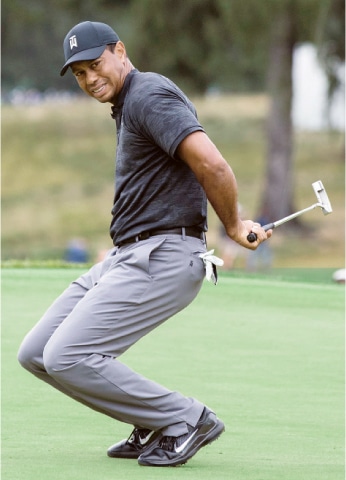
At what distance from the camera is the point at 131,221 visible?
17.1 ft

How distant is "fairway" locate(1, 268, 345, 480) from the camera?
496 centimetres

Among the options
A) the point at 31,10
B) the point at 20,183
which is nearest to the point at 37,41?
the point at 20,183

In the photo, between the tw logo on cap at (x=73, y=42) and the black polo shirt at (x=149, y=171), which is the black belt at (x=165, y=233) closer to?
the black polo shirt at (x=149, y=171)

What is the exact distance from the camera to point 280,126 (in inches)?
1265

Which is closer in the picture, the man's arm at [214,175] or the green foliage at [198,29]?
the man's arm at [214,175]

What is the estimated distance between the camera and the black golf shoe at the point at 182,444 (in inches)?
201

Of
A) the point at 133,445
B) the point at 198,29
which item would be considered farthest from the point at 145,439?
the point at 198,29

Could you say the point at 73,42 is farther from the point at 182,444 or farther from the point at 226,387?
the point at 226,387

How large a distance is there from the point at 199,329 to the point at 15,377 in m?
2.12

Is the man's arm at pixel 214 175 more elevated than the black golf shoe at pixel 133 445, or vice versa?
the man's arm at pixel 214 175

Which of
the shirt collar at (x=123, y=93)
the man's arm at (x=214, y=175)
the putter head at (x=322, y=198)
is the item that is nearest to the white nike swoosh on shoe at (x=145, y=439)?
the man's arm at (x=214, y=175)

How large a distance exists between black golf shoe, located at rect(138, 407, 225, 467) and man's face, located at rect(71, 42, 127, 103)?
1.45m

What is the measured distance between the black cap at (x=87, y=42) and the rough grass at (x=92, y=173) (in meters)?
25.7

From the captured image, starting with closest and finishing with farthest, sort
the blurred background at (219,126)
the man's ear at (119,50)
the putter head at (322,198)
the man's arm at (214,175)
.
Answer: the man's arm at (214,175) → the man's ear at (119,50) → the putter head at (322,198) → the blurred background at (219,126)
